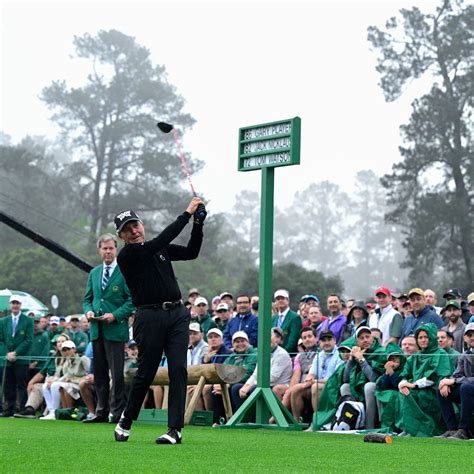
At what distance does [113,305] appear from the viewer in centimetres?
1250

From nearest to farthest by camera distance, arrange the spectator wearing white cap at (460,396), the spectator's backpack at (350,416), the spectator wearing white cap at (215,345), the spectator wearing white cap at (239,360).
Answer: the spectator wearing white cap at (460,396), the spectator's backpack at (350,416), the spectator wearing white cap at (239,360), the spectator wearing white cap at (215,345)

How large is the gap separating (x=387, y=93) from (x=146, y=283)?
39189 mm

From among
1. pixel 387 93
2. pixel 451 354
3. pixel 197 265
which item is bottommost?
pixel 451 354

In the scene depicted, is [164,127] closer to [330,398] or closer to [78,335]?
[330,398]

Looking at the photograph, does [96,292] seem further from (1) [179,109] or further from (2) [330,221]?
(2) [330,221]

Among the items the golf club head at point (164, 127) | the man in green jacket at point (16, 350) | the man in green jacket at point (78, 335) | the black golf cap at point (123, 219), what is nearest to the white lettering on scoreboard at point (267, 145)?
the golf club head at point (164, 127)

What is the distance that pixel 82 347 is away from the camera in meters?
19.4

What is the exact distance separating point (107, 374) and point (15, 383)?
17.2 ft

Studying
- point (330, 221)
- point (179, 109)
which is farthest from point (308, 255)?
point (179, 109)

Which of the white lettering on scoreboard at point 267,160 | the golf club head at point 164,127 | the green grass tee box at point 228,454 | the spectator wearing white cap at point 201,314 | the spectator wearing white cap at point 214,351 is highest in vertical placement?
the golf club head at point 164,127

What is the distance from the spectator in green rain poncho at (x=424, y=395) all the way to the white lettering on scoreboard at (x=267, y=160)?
2.45m

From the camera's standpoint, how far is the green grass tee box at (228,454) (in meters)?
6.50

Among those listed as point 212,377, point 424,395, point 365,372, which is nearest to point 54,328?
point 212,377

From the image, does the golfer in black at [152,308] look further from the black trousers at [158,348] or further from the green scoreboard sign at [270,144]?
the green scoreboard sign at [270,144]
